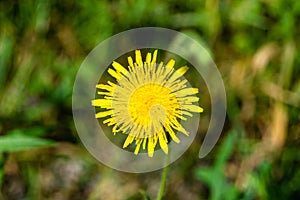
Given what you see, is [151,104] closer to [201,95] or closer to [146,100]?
[146,100]

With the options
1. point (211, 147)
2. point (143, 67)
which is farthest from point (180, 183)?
point (143, 67)

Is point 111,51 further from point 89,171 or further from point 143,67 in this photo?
point 143,67

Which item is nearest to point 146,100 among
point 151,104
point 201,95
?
point 151,104

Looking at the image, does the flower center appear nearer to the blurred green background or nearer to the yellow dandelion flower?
the yellow dandelion flower

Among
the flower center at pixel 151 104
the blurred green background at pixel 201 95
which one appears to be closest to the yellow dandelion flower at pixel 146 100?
the flower center at pixel 151 104

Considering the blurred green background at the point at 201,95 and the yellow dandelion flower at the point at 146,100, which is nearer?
the yellow dandelion flower at the point at 146,100

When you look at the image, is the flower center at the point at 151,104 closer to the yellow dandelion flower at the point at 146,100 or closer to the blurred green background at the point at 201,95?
the yellow dandelion flower at the point at 146,100

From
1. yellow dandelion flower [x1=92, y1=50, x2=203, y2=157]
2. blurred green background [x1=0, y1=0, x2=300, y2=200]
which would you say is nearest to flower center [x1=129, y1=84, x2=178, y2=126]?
yellow dandelion flower [x1=92, y1=50, x2=203, y2=157]
